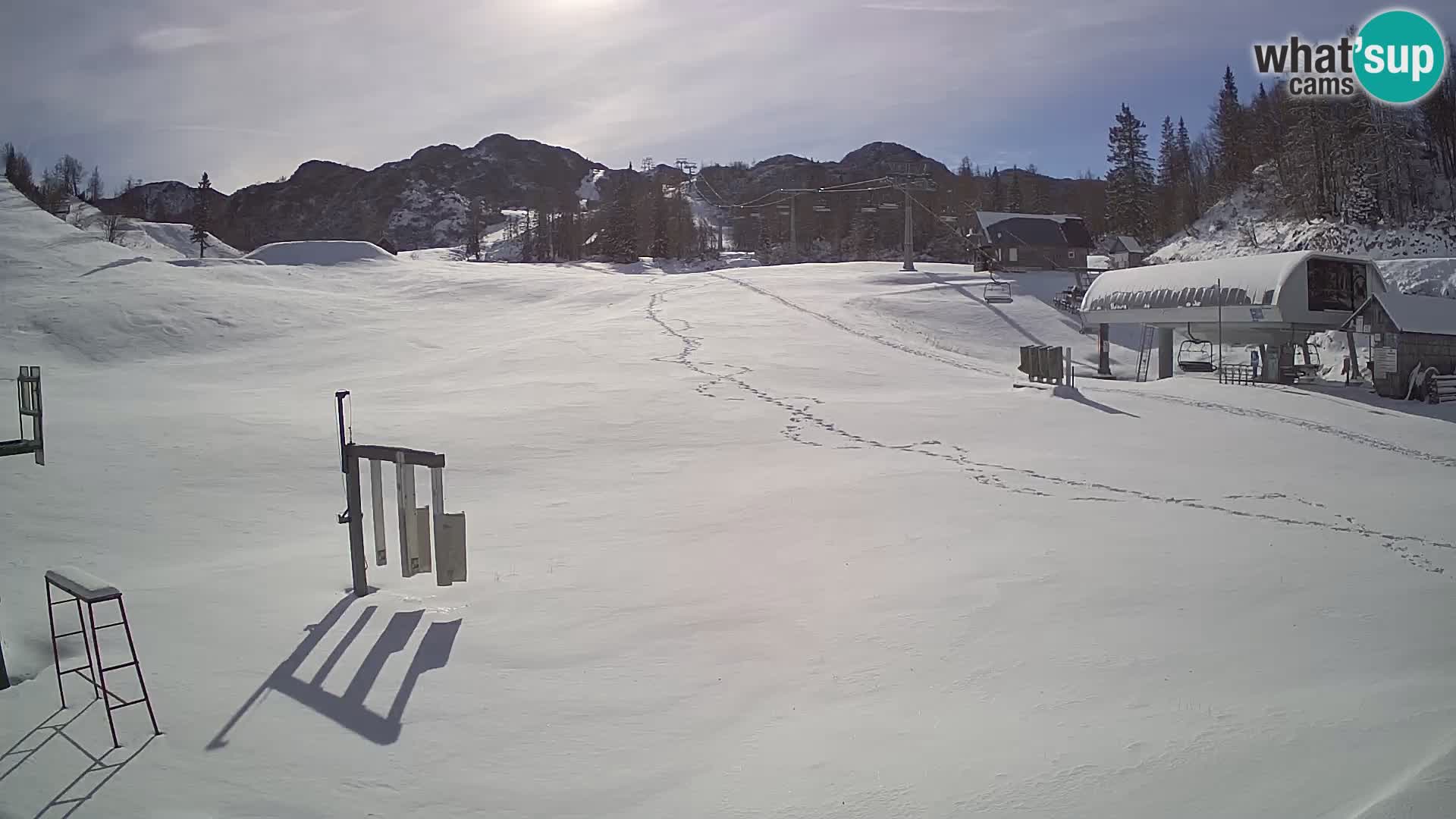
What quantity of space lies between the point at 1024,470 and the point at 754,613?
774cm

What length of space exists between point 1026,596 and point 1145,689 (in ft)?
6.65

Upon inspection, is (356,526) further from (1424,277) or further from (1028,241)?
(1028,241)

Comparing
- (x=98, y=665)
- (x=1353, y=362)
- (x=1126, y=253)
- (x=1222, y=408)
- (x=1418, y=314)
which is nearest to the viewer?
(x=98, y=665)

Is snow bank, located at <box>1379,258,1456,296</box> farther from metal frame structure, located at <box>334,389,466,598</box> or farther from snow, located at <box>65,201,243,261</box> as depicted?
snow, located at <box>65,201,243,261</box>

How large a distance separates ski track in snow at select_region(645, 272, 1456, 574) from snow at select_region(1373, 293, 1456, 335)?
6.66 metres

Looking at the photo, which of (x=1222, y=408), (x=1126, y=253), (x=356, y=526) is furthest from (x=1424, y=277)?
(x=356, y=526)

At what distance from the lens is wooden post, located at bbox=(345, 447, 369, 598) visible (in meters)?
7.84

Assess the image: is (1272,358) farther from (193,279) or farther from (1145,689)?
(193,279)

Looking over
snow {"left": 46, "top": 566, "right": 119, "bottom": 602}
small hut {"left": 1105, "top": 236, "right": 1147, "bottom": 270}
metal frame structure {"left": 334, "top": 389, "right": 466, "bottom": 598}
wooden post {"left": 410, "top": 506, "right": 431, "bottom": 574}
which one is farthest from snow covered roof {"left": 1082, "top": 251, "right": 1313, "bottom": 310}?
small hut {"left": 1105, "top": 236, "right": 1147, "bottom": 270}

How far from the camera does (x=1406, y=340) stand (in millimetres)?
23797

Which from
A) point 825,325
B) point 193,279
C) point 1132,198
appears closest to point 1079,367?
point 825,325

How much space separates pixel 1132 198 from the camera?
275 feet

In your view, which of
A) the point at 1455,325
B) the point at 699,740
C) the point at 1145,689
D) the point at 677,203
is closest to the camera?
the point at 699,740

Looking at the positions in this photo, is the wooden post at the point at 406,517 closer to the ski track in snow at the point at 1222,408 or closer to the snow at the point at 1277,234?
the ski track in snow at the point at 1222,408
